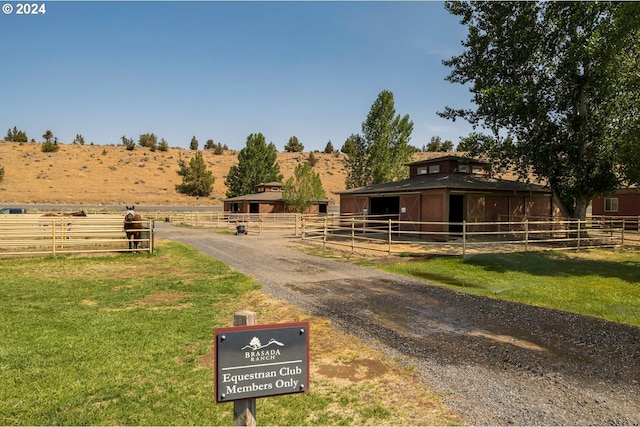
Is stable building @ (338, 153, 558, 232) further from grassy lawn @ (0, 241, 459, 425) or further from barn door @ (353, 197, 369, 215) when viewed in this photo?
grassy lawn @ (0, 241, 459, 425)

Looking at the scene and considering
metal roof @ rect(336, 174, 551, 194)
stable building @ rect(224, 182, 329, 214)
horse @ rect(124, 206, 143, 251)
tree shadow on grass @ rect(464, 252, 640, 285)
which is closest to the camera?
tree shadow on grass @ rect(464, 252, 640, 285)

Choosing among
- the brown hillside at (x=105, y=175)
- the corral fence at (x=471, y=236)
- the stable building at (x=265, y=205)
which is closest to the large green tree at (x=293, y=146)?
the brown hillside at (x=105, y=175)

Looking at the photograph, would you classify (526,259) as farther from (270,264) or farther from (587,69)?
(587,69)

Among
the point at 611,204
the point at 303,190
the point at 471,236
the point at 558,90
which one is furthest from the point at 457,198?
the point at 303,190

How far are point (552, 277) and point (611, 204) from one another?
28.4 m

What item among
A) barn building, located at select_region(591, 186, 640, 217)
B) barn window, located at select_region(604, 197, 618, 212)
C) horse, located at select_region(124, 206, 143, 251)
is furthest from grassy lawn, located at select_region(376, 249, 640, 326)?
barn window, located at select_region(604, 197, 618, 212)

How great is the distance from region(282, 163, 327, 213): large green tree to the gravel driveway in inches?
1136

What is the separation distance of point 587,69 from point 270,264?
1856cm

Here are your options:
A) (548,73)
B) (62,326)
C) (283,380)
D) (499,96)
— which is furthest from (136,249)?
(548,73)

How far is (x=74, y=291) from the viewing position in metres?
9.52

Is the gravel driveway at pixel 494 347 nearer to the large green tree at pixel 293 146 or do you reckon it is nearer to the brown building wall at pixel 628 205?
the brown building wall at pixel 628 205

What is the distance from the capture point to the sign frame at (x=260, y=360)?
2633 mm

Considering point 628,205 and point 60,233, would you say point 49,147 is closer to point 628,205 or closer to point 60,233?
point 60,233

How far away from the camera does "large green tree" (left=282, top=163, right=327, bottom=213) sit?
39.8 meters
